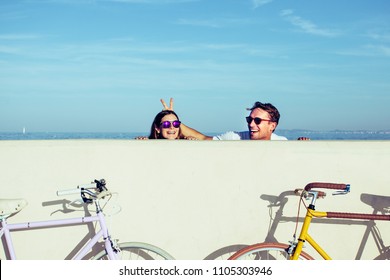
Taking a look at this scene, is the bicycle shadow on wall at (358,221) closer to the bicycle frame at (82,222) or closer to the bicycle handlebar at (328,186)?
the bicycle handlebar at (328,186)

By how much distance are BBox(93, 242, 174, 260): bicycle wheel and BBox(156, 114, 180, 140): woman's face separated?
5.01ft

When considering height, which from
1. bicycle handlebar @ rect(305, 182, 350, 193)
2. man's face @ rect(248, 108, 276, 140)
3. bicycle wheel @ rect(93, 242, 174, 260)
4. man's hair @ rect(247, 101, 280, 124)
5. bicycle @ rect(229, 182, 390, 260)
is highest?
man's hair @ rect(247, 101, 280, 124)

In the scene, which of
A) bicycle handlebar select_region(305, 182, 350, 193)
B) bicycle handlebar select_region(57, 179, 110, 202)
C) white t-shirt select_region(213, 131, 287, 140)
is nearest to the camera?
bicycle handlebar select_region(305, 182, 350, 193)

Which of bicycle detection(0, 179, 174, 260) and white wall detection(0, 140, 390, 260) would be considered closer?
bicycle detection(0, 179, 174, 260)

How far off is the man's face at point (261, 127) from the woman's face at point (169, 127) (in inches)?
32.9

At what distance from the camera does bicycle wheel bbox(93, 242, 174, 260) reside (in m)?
3.53

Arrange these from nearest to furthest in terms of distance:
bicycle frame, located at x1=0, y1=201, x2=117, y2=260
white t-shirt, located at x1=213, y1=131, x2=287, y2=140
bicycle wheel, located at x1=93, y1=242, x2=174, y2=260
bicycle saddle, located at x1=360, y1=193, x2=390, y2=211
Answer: bicycle frame, located at x1=0, y1=201, x2=117, y2=260, bicycle wheel, located at x1=93, y1=242, x2=174, y2=260, bicycle saddle, located at x1=360, y1=193, x2=390, y2=211, white t-shirt, located at x1=213, y1=131, x2=287, y2=140

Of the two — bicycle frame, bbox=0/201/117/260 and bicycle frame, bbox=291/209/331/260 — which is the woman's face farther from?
bicycle frame, bbox=291/209/331/260

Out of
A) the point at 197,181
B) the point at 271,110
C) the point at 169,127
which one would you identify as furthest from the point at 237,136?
the point at 197,181

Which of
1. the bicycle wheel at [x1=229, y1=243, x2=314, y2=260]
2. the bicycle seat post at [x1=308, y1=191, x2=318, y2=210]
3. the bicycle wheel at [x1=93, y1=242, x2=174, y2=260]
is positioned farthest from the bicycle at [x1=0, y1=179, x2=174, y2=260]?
the bicycle seat post at [x1=308, y1=191, x2=318, y2=210]

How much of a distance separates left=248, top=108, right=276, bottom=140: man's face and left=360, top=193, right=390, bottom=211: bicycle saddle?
5.28ft

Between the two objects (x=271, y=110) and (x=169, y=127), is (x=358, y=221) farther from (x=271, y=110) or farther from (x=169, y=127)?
(x=169, y=127)

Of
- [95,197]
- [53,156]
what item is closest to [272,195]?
[95,197]

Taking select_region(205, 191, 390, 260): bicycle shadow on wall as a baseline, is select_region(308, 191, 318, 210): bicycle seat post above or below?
above
